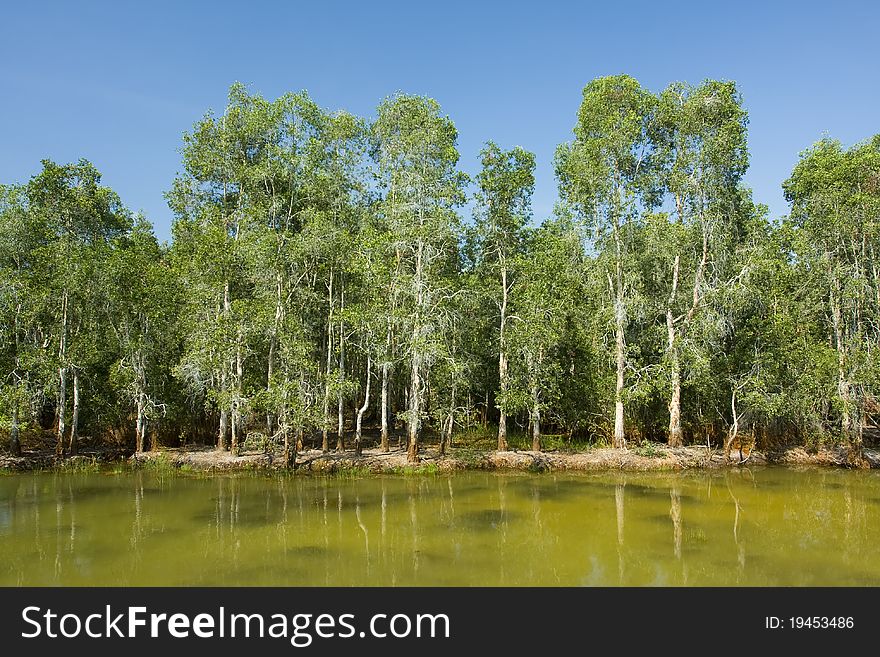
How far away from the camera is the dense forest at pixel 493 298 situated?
24453 millimetres

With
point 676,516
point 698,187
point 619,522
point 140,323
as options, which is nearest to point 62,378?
point 140,323

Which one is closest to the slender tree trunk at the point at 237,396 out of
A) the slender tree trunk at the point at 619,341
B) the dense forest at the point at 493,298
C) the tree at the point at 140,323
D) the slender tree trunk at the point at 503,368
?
the dense forest at the point at 493,298

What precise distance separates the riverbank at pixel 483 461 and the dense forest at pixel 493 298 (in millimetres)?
868

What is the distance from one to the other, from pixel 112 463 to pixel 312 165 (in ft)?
57.7

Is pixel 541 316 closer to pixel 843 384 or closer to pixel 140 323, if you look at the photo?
pixel 843 384

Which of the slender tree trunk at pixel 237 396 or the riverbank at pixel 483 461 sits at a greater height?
the slender tree trunk at pixel 237 396

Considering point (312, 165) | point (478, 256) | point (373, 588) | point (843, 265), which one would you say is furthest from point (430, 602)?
point (843, 265)

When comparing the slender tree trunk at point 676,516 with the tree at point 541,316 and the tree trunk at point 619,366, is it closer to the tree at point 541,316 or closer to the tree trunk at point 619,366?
the tree trunk at point 619,366

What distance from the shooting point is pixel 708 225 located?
2617cm

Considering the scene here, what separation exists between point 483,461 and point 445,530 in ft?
33.9

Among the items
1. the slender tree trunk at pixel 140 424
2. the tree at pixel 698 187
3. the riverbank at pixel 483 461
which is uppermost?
the tree at pixel 698 187

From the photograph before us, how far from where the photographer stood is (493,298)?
26.6 meters

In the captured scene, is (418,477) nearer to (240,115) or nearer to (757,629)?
(757,629)

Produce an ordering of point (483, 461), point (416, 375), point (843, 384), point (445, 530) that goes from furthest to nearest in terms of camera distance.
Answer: point (483, 461) < point (416, 375) < point (843, 384) < point (445, 530)
